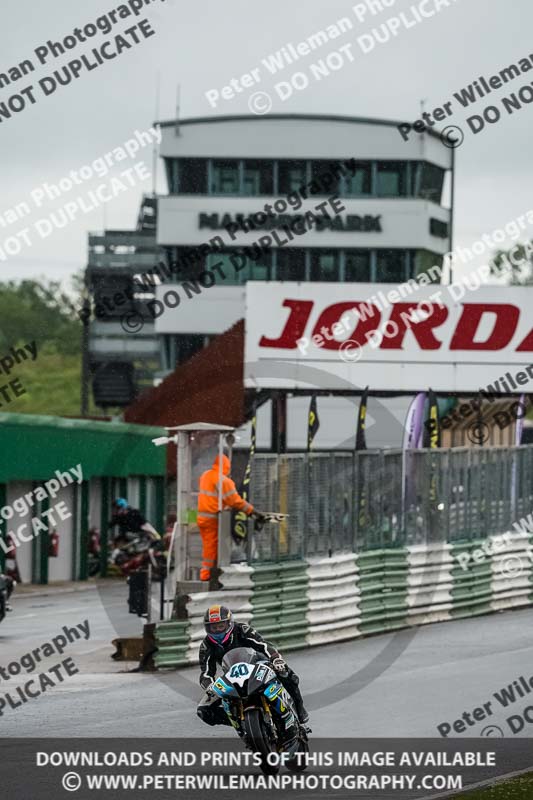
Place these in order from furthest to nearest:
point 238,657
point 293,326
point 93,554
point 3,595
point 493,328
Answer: point 93,554 → point 493,328 → point 293,326 → point 3,595 → point 238,657

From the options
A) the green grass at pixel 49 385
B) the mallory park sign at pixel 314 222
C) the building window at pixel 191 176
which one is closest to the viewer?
the mallory park sign at pixel 314 222

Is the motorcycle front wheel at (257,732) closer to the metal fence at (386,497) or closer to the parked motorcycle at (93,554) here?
the metal fence at (386,497)

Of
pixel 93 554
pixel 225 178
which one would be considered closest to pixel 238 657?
pixel 93 554

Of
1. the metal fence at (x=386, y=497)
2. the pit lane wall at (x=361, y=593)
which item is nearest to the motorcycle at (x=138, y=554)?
the metal fence at (x=386, y=497)

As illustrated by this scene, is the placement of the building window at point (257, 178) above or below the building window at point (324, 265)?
above

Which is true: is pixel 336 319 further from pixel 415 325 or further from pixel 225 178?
pixel 225 178

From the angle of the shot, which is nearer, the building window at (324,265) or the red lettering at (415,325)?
the red lettering at (415,325)

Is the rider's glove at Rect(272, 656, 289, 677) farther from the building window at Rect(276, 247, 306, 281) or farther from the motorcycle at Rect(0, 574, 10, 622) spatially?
the building window at Rect(276, 247, 306, 281)

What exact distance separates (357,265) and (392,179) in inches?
188

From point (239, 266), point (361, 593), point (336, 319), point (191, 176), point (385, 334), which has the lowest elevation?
point (361, 593)

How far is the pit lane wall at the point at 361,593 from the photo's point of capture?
20.0 meters

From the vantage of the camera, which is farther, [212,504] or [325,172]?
[325,172]

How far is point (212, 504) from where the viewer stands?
20.2 meters

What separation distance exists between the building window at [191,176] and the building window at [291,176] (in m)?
3.90
